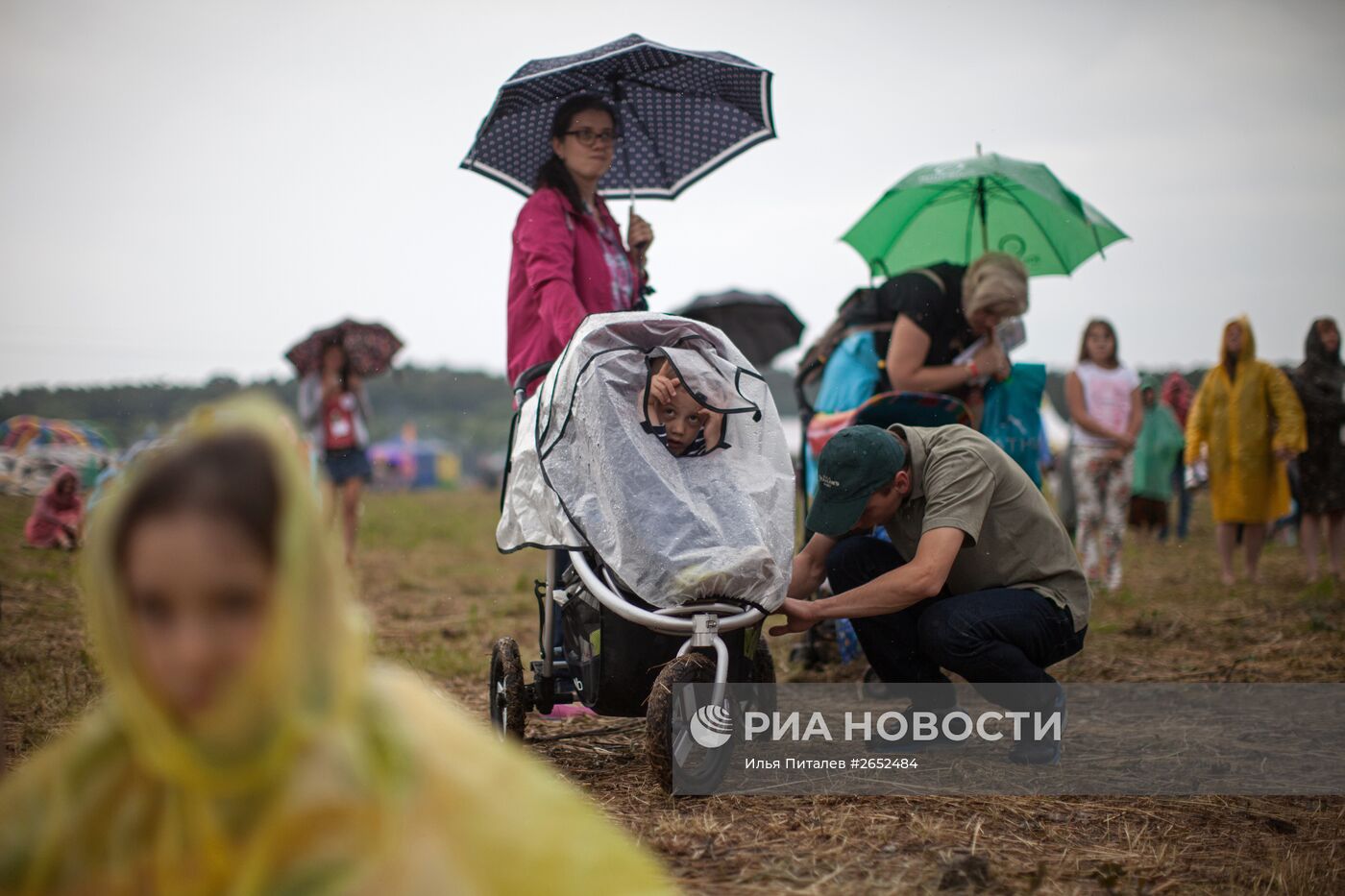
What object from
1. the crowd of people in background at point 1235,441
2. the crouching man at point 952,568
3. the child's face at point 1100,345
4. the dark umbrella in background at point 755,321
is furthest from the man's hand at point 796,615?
the dark umbrella in background at point 755,321

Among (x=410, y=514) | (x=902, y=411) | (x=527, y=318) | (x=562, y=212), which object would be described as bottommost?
(x=410, y=514)

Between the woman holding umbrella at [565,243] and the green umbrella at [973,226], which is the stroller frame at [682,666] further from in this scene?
the green umbrella at [973,226]

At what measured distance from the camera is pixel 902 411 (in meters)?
4.40

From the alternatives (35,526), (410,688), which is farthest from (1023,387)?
(35,526)

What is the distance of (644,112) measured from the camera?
5.19 meters

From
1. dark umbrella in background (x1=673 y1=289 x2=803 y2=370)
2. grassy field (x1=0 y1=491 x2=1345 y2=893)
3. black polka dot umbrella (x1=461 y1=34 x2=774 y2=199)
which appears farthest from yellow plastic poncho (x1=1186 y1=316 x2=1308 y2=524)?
black polka dot umbrella (x1=461 y1=34 x2=774 y2=199)

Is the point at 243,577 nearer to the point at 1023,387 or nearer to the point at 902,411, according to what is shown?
the point at 902,411

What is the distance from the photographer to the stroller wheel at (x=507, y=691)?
3.70 metres

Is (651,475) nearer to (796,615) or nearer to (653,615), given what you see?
(653,615)

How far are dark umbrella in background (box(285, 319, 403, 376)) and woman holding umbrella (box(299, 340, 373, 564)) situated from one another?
0.17 meters

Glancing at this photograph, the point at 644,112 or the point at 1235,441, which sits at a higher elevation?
the point at 644,112

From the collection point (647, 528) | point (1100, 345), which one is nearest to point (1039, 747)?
point (647, 528)

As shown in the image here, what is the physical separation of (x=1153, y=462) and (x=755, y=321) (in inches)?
187

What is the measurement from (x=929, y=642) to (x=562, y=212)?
207cm
